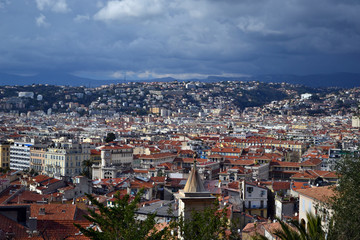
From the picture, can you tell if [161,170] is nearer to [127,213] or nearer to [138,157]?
[138,157]

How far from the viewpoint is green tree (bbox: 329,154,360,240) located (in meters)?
12.4

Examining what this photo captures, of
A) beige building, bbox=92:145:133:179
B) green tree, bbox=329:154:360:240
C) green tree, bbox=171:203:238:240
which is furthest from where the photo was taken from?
beige building, bbox=92:145:133:179

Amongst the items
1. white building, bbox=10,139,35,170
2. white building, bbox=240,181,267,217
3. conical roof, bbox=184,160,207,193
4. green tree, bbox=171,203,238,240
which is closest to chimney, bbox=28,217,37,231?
conical roof, bbox=184,160,207,193

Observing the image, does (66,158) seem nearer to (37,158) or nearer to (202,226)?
(37,158)

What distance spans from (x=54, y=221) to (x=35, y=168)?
46.1 m

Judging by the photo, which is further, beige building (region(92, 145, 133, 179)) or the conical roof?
beige building (region(92, 145, 133, 179))

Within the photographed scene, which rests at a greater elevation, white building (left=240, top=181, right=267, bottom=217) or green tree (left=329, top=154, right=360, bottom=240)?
green tree (left=329, top=154, right=360, bottom=240)

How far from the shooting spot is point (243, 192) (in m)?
30.7

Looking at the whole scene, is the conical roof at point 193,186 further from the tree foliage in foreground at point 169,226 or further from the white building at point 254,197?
the white building at point 254,197

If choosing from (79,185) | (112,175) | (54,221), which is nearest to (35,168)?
(112,175)

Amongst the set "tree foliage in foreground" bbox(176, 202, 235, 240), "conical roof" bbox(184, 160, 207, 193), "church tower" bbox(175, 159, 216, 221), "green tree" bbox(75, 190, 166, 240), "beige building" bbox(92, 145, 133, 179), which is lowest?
"beige building" bbox(92, 145, 133, 179)

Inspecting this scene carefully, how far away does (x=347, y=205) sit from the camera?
1323 centimetres

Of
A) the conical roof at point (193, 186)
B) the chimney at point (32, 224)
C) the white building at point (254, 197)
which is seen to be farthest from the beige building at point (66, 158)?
the conical roof at point (193, 186)

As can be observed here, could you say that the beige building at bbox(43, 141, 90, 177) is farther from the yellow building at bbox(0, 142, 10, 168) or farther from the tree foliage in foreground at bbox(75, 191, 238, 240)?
the tree foliage in foreground at bbox(75, 191, 238, 240)
